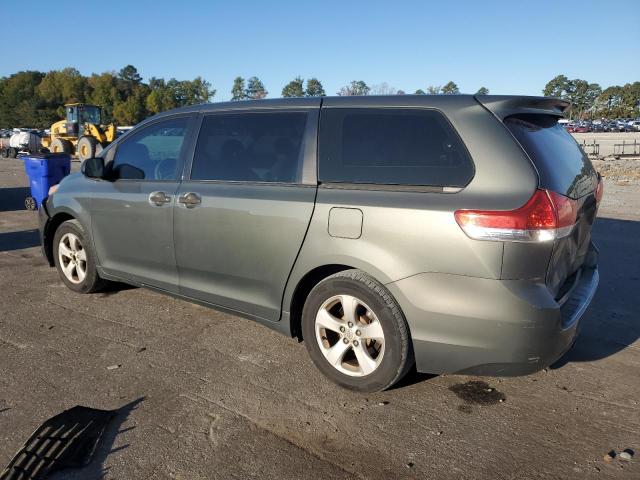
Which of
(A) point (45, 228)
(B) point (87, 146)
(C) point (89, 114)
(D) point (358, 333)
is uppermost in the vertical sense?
(C) point (89, 114)

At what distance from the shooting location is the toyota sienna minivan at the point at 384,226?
2.81 metres

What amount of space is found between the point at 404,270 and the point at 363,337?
0.53 metres

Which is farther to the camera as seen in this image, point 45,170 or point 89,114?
point 89,114

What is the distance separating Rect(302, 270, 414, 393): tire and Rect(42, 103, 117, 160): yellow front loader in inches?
887

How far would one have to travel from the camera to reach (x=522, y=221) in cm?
274

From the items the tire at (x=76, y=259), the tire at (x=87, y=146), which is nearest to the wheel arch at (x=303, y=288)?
the tire at (x=76, y=259)

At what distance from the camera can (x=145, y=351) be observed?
3.91 meters

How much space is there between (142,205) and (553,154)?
3123 millimetres

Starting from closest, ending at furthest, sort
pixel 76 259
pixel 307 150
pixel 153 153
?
1. pixel 307 150
2. pixel 153 153
3. pixel 76 259

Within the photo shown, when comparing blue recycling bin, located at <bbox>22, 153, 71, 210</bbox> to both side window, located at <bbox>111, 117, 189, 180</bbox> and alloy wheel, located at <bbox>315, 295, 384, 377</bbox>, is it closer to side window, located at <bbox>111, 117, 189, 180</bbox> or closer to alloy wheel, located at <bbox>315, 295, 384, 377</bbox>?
side window, located at <bbox>111, 117, 189, 180</bbox>

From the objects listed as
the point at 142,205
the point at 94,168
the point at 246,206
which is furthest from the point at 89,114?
the point at 246,206

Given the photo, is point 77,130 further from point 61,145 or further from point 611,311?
point 611,311

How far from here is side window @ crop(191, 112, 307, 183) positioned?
3648mm

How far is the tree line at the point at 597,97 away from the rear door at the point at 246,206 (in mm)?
95397
